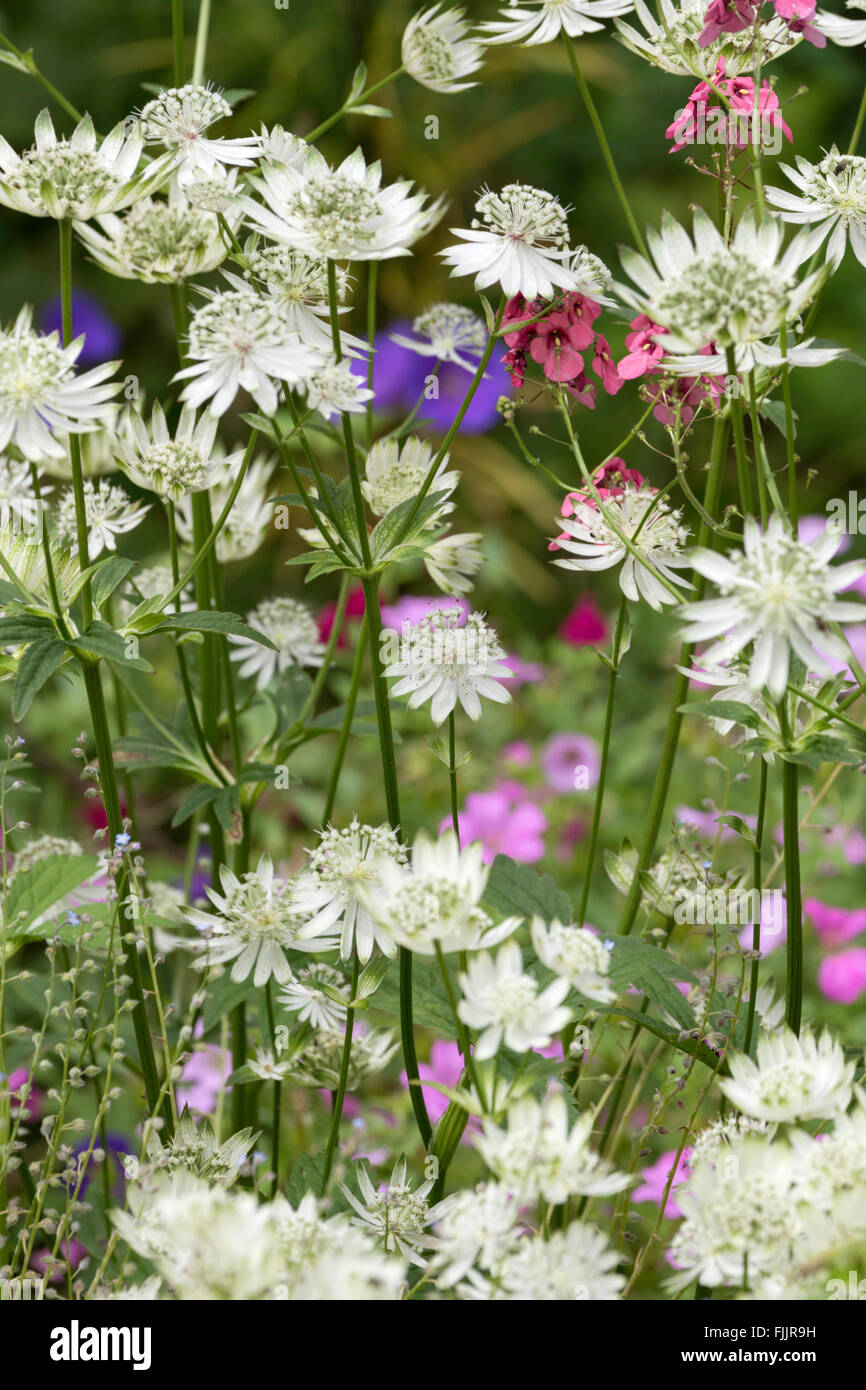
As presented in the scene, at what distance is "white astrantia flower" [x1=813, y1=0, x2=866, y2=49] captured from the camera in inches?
28.9

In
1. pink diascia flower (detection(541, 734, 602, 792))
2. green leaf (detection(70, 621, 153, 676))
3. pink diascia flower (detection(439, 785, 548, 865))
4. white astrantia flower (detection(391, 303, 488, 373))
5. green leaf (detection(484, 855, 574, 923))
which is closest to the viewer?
green leaf (detection(70, 621, 153, 676))

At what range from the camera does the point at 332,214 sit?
2.10 ft

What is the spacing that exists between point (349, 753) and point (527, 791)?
257 millimetres

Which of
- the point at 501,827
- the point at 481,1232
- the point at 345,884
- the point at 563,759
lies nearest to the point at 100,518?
the point at 345,884

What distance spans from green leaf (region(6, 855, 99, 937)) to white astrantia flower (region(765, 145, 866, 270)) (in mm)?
540

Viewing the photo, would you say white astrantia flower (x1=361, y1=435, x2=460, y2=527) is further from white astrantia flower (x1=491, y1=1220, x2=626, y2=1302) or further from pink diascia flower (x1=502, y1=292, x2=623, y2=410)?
white astrantia flower (x1=491, y1=1220, x2=626, y2=1302)

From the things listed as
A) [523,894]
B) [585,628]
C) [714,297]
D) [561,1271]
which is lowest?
[561,1271]

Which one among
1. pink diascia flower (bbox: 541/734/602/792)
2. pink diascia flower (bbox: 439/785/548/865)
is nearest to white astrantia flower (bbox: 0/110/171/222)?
pink diascia flower (bbox: 439/785/548/865)

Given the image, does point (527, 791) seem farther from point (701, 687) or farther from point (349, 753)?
point (701, 687)

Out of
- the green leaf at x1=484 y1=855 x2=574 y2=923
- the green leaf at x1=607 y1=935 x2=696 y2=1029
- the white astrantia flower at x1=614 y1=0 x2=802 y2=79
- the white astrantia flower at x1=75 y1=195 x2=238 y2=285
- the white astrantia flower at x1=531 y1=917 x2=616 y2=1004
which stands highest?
the white astrantia flower at x1=614 y1=0 x2=802 y2=79

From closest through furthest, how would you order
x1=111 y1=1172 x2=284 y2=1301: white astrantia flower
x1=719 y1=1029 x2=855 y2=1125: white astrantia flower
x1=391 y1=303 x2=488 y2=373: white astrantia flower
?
x1=111 y1=1172 x2=284 y2=1301: white astrantia flower → x1=719 y1=1029 x2=855 y2=1125: white astrantia flower → x1=391 y1=303 x2=488 y2=373: white astrantia flower

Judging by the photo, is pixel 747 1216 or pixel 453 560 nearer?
pixel 747 1216

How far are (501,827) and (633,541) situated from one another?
78cm

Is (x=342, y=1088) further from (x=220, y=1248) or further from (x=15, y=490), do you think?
(x=15, y=490)
